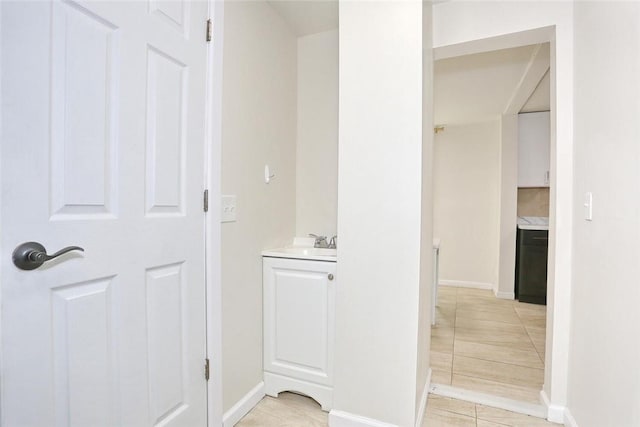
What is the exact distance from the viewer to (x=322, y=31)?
234 centimetres

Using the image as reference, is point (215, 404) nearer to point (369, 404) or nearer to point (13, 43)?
point (369, 404)

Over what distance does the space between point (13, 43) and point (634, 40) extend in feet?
6.50

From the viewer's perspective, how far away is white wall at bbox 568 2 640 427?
114 centimetres

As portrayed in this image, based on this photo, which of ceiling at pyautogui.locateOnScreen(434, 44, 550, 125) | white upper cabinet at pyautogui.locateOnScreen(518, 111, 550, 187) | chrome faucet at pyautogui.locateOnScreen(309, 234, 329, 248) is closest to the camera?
chrome faucet at pyautogui.locateOnScreen(309, 234, 329, 248)

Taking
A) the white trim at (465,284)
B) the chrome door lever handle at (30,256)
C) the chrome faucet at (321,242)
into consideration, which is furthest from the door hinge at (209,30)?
the white trim at (465,284)

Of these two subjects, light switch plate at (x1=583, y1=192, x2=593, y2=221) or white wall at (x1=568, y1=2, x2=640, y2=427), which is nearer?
white wall at (x1=568, y1=2, x2=640, y2=427)

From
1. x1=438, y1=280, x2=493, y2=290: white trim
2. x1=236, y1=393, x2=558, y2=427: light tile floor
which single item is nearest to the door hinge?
x1=236, y1=393, x2=558, y2=427: light tile floor

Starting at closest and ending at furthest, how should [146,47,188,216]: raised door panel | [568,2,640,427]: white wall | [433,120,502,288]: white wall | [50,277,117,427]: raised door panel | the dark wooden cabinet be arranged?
[50,277,117,427]: raised door panel
[568,2,640,427]: white wall
[146,47,188,216]: raised door panel
the dark wooden cabinet
[433,120,502,288]: white wall

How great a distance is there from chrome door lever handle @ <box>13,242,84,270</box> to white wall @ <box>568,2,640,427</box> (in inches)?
74.5

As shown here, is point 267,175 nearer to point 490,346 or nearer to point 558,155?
point 558,155

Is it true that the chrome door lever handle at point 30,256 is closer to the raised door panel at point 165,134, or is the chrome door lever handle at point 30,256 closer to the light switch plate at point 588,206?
the raised door panel at point 165,134

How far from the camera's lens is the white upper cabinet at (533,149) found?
4.22 m

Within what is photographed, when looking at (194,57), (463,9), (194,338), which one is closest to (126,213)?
(194,338)

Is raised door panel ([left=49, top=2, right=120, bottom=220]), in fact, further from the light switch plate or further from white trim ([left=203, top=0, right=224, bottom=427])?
the light switch plate
